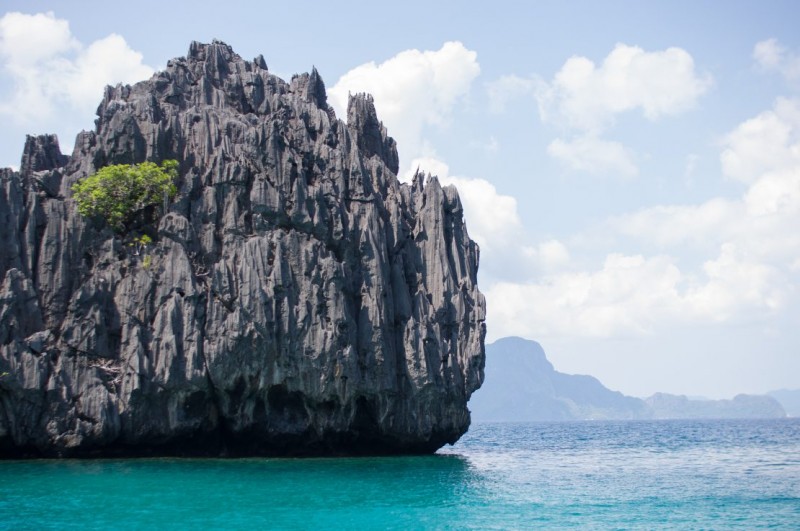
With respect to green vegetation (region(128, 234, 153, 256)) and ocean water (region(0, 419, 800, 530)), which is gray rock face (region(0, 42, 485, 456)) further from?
ocean water (region(0, 419, 800, 530))

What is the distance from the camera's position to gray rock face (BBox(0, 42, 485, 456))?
51.0 m

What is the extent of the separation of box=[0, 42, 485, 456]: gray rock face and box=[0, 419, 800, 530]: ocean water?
304 cm

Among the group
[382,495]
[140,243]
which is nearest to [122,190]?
[140,243]

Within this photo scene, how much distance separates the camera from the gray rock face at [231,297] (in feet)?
167

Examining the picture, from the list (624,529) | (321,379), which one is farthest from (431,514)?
(321,379)

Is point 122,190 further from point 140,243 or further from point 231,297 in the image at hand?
point 231,297

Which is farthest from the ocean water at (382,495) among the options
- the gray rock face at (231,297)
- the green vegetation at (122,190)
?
the green vegetation at (122,190)

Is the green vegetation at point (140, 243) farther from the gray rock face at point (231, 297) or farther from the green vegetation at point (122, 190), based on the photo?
the green vegetation at point (122, 190)

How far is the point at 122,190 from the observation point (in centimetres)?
5512

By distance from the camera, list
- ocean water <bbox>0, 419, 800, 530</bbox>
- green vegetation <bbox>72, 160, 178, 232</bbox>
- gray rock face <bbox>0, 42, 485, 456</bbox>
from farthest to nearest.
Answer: green vegetation <bbox>72, 160, 178, 232</bbox> → gray rock face <bbox>0, 42, 485, 456</bbox> → ocean water <bbox>0, 419, 800, 530</bbox>

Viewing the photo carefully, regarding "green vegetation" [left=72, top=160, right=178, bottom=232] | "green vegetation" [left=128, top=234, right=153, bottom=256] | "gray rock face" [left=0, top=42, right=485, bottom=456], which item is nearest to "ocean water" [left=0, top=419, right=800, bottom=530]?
"gray rock face" [left=0, top=42, right=485, bottom=456]

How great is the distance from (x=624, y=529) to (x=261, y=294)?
27767 mm

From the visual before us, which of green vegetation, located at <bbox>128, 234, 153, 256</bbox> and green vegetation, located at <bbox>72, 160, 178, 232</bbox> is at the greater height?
green vegetation, located at <bbox>72, 160, 178, 232</bbox>

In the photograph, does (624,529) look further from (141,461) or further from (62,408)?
(62,408)
